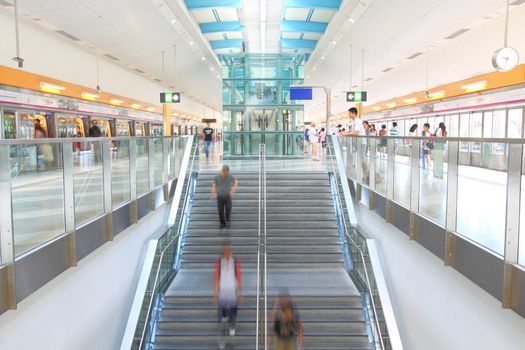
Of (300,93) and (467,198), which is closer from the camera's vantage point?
(467,198)

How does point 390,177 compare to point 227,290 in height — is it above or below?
above

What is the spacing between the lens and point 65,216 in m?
5.71

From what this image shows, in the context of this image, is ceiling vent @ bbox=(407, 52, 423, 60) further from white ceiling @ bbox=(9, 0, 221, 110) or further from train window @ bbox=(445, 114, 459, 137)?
white ceiling @ bbox=(9, 0, 221, 110)

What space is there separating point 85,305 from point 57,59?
12.9 m

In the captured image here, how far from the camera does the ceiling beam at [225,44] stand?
1049 inches

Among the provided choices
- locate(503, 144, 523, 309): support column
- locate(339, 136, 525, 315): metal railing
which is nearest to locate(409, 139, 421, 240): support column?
locate(339, 136, 525, 315): metal railing

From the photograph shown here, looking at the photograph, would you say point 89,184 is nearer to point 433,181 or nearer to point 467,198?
point 433,181

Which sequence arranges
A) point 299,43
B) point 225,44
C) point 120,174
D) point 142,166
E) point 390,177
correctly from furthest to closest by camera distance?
point 299,43 → point 225,44 → point 142,166 → point 390,177 → point 120,174

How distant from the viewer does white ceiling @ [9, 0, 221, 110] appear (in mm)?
12648

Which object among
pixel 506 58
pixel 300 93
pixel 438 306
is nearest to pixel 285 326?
pixel 438 306

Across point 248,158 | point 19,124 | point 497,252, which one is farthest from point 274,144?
point 497,252

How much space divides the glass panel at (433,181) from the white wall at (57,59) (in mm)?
11019

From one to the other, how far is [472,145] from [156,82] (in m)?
28.2

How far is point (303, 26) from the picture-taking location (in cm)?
2170
